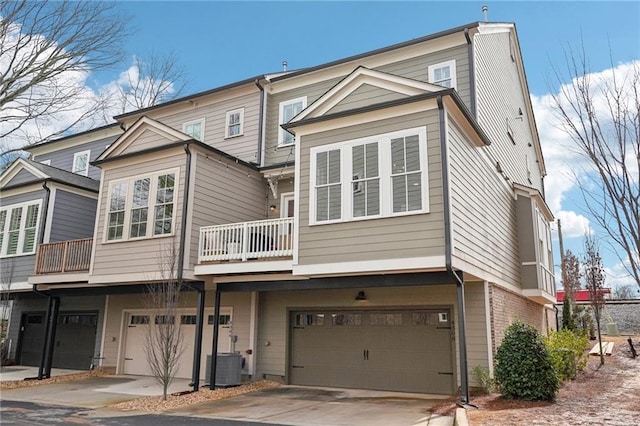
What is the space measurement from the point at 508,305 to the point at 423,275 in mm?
4744

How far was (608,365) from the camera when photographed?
15.7 metres

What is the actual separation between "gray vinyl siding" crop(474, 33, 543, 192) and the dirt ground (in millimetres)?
6719

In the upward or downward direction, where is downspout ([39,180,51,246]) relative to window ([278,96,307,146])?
downward

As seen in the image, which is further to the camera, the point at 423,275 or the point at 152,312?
the point at 152,312

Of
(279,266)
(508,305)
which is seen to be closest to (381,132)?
(279,266)

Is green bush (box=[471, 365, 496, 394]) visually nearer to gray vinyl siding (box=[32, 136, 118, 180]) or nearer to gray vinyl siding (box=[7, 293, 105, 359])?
gray vinyl siding (box=[7, 293, 105, 359])

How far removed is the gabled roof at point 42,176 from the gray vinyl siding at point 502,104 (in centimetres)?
1386

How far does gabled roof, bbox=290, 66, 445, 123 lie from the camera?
10502mm

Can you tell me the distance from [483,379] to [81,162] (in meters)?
19.0

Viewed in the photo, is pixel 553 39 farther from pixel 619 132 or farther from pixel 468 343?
pixel 468 343

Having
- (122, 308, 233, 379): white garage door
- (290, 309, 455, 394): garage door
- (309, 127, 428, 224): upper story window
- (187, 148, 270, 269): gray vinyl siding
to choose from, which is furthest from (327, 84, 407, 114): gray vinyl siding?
(122, 308, 233, 379): white garage door

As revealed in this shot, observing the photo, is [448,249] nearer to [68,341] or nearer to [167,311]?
[167,311]

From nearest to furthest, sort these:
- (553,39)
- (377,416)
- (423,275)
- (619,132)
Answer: (619,132) < (553,39) < (377,416) < (423,275)

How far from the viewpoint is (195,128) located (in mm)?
17953
